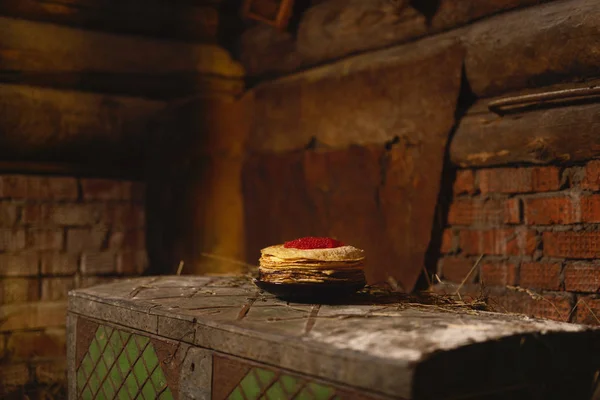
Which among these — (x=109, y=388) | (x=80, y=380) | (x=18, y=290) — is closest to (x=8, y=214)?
(x=18, y=290)

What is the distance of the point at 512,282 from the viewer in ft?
7.68

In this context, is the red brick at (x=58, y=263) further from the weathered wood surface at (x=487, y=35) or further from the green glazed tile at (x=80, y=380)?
the weathered wood surface at (x=487, y=35)

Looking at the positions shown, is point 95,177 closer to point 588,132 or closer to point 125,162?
point 125,162

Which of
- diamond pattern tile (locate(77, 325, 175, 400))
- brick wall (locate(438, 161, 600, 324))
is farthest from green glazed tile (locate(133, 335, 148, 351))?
brick wall (locate(438, 161, 600, 324))

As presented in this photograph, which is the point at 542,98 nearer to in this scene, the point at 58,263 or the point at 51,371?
the point at 58,263

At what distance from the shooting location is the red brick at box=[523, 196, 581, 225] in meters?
2.16

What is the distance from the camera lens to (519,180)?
233cm

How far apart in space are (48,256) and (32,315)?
0.97 feet

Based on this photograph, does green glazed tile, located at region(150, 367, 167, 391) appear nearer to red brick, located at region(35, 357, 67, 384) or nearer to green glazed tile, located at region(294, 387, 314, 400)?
green glazed tile, located at region(294, 387, 314, 400)

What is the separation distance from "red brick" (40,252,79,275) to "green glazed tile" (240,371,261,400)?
1.90m

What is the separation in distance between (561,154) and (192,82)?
7.18ft

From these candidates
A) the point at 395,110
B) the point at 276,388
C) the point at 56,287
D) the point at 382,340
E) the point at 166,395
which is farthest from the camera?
the point at 56,287

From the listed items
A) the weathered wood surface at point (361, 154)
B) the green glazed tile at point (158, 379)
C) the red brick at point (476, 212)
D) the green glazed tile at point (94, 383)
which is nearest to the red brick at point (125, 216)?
the weathered wood surface at point (361, 154)

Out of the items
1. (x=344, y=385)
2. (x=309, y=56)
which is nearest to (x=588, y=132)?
(x=344, y=385)
